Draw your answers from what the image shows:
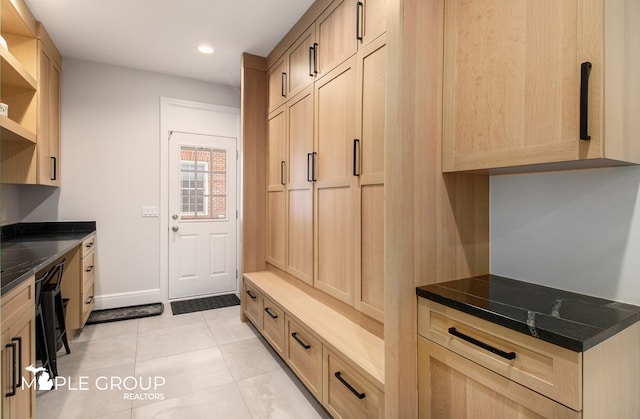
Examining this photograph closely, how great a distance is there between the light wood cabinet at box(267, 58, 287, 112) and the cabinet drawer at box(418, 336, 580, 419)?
2.43 m

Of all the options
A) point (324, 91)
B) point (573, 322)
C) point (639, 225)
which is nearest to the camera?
point (573, 322)

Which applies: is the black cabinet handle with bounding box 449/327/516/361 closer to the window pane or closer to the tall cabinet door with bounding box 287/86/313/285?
the tall cabinet door with bounding box 287/86/313/285

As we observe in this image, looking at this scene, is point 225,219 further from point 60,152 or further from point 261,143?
point 60,152

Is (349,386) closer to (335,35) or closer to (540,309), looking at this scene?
(540,309)

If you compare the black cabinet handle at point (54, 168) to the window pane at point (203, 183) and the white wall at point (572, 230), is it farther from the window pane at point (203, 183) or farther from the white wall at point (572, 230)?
the white wall at point (572, 230)

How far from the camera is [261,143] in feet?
11.0

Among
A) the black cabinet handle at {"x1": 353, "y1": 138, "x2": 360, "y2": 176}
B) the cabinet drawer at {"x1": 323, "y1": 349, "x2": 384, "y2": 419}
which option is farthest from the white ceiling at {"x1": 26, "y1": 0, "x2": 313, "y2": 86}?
the cabinet drawer at {"x1": 323, "y1": 349, "x2": 384, "y2": 419}

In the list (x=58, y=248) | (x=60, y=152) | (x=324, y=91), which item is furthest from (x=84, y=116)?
(x=324, y=91)

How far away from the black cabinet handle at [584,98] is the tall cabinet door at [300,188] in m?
1.68

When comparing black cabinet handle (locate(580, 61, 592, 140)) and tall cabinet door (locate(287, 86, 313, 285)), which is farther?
tall cabinet door (locate(287, 86, 313, 285))

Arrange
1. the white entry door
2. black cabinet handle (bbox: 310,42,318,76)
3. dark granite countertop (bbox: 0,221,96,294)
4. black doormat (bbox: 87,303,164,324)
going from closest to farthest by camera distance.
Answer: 1. dark granite countertop (bbox: 0,221,96,294)
2. black cabinet handle (bbox: 310,42,318,76)
3. black doormat (bbox: 87,303,164,324)
4. the white entry door

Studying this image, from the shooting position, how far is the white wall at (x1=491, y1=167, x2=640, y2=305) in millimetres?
1159

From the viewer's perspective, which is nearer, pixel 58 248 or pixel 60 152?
pixel 58 248

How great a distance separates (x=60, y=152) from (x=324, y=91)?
3044 millimetres
